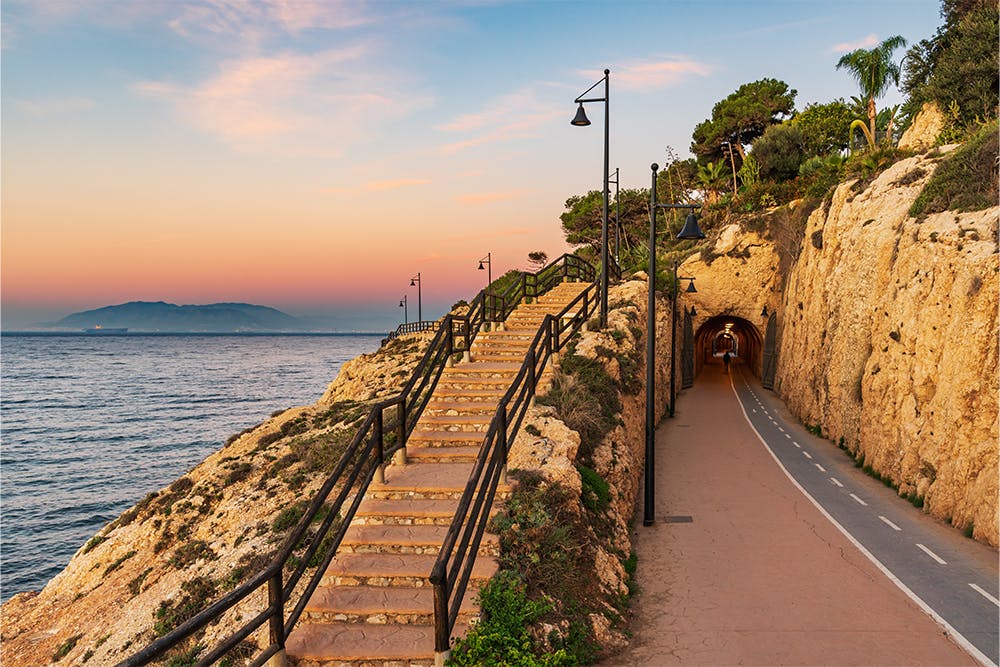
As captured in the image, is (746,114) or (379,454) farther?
(746,114)

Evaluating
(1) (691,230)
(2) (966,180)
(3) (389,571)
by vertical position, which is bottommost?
(3) (389,571)

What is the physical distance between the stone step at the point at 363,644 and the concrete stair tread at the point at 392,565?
675 millimetres

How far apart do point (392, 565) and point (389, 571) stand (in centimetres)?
16

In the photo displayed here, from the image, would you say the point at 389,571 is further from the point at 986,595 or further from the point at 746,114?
the point at 746,114

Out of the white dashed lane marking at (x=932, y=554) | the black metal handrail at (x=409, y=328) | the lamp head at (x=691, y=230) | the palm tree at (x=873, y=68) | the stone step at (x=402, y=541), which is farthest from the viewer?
the black metal handrail at (x=409, y=328)

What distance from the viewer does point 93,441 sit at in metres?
49.3

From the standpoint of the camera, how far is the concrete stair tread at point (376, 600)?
→ 6.95 metres

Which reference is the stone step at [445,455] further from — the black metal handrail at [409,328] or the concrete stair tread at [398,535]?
the black metal handrail at [409,328]

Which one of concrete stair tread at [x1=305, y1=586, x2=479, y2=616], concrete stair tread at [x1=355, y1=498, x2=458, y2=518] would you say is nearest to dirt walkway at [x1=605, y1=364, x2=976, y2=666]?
concrete stair tread at [x1=305, y1=586, x2=479, y2=616]

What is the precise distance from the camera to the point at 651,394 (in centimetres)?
1413

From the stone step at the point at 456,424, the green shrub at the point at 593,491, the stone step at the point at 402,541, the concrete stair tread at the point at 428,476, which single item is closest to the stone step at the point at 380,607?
the stone step at the point at 402,541

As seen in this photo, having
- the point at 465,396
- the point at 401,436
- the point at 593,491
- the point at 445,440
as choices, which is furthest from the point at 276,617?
the point at 465,396

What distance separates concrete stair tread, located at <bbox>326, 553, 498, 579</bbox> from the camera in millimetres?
7477

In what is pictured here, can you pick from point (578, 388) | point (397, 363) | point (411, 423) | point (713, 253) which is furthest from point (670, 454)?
Answer: point (397, 363)
